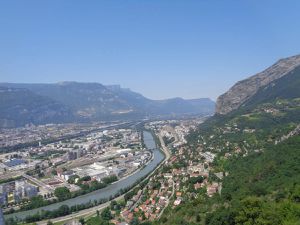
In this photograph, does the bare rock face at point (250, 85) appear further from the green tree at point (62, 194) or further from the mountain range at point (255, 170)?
the green tree at point (62, 194)

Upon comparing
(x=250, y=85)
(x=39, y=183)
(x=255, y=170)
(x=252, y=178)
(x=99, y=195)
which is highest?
(x=250, y=85)

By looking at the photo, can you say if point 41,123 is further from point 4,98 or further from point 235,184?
point 235,184

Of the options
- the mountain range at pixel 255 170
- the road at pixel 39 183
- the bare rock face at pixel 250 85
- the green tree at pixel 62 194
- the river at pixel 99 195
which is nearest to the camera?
the mountain range at pixel 255 170

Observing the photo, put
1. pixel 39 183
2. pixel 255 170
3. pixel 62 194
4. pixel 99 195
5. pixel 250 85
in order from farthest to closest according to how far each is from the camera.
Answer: pixel 250 85 → pixel 39 183 → pixel 99 195 → pixel 62 194 → pixel 255 170

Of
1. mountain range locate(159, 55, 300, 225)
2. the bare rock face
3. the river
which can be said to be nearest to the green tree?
the river

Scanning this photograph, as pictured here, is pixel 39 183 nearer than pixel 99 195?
No

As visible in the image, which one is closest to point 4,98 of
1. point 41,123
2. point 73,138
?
point 41,123

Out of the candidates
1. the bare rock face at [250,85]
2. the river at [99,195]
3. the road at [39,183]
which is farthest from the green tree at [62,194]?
the bare rock face at [250,85]

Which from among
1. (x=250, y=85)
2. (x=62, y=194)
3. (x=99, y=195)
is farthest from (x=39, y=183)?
(x=250, y=85)

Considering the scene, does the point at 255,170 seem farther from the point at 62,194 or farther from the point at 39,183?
the point at 39,183
